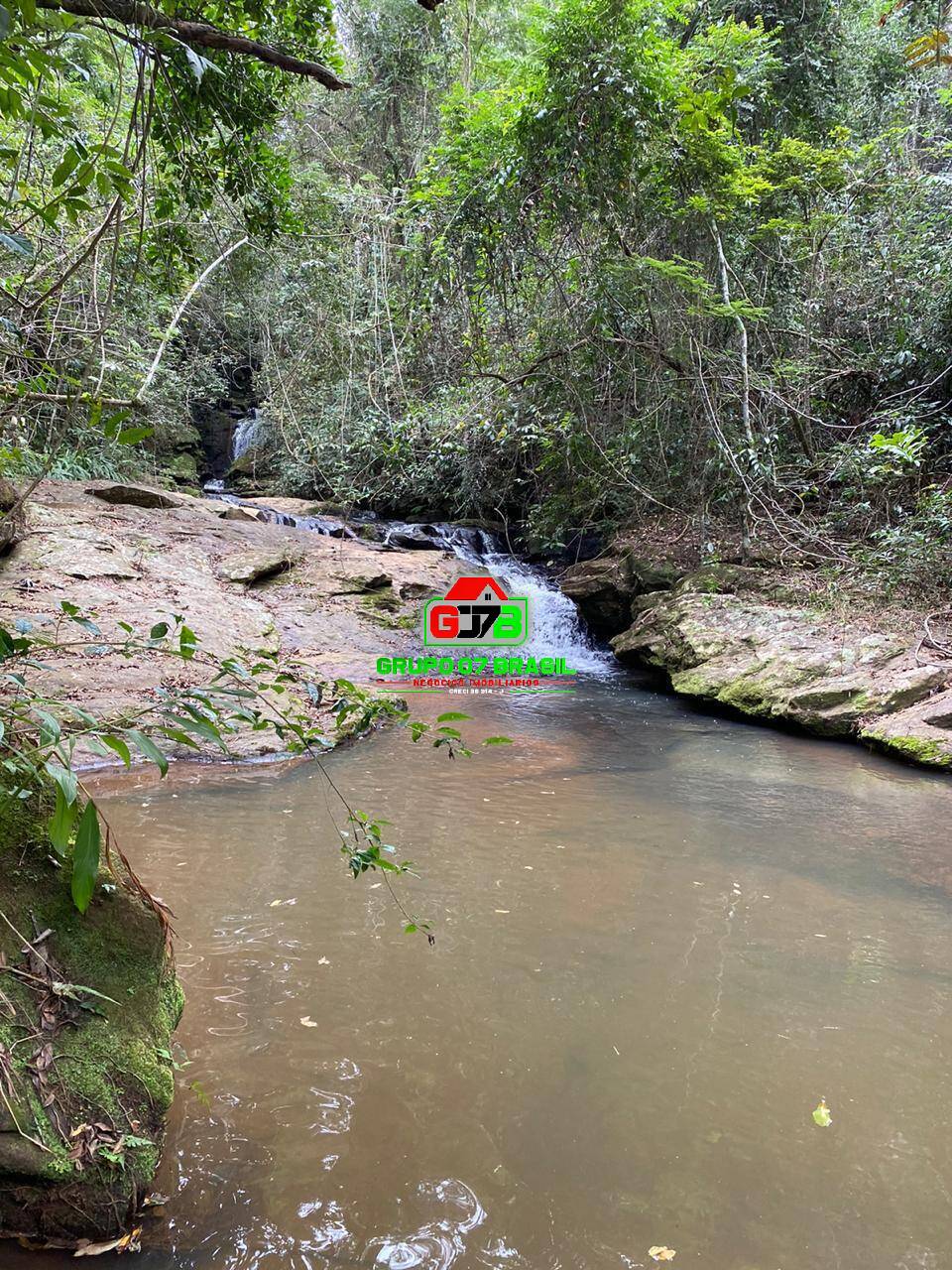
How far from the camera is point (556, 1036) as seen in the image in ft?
7.79

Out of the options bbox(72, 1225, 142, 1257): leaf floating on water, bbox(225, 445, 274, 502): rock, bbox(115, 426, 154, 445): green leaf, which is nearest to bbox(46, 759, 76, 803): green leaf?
bbox(115, 426, 154, 445): green leaf

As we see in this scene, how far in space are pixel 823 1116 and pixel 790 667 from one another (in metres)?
5.31

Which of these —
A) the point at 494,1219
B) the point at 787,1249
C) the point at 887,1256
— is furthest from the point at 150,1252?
the point at 887,1256

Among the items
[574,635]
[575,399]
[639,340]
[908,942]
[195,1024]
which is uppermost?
[639,340]

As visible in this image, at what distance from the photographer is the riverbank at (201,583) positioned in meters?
5.60

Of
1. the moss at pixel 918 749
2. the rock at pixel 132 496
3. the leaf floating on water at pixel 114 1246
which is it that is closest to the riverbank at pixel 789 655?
the moss at pixel 918 749

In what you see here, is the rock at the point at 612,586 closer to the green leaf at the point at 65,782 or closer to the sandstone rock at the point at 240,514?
the sandstone rock at the point at 240,514

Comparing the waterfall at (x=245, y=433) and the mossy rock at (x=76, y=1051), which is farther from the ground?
the waterfall at (x=245, y=433)

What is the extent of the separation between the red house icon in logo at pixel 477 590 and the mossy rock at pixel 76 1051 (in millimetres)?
8564

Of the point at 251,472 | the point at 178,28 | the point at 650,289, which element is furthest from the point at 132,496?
the point at 251,472

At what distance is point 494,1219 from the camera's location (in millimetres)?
1708

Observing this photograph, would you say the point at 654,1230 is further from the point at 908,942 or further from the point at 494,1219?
the point at 908,942

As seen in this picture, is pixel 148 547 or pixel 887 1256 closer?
pixel 887 1256

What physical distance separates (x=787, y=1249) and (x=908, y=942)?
→ 1.75 metres
